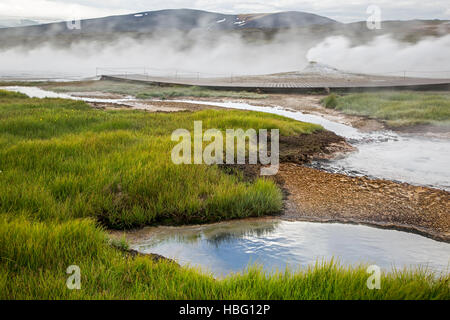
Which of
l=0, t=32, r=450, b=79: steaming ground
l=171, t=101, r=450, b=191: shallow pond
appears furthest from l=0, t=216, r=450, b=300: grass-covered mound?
l=0, t=32, r=450, b=79: steaming ground

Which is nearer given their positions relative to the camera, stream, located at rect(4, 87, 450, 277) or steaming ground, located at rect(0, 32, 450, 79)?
stream, located at rect(4, 87, 450, 277)

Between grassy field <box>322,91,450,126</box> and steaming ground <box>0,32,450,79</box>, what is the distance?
17.3 metres

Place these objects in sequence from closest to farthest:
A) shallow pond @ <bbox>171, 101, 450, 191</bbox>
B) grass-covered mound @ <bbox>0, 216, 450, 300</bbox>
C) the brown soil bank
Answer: grass-covered mound @ <bbox>0, 216, 450, 300</bbox> → the brown soil bank → shallow pond @ <bbox>171, 101, 450, 191</bbox>

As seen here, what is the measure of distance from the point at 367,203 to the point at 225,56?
5979cm

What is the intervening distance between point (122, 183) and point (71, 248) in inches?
76.0

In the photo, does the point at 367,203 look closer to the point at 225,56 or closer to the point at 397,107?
the point at 397,107

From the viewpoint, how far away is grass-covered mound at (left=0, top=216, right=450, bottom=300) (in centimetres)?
250

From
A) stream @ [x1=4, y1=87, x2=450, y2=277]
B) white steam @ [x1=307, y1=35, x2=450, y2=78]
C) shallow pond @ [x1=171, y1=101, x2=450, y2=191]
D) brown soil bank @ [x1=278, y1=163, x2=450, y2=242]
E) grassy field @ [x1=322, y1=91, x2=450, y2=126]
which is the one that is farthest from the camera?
white steam @ [x1=307, y1=35, x2=450, y2=78]

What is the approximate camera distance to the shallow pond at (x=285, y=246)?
3590mm

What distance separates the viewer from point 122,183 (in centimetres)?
505

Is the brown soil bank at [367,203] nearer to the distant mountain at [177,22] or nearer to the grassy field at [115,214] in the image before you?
the grassy field at [115,214]

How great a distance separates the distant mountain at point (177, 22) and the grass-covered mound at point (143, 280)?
11391 cm

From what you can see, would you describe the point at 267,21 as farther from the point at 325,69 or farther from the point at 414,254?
the point at 414,254

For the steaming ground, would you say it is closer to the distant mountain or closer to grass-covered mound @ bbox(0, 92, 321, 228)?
the distant mountain
